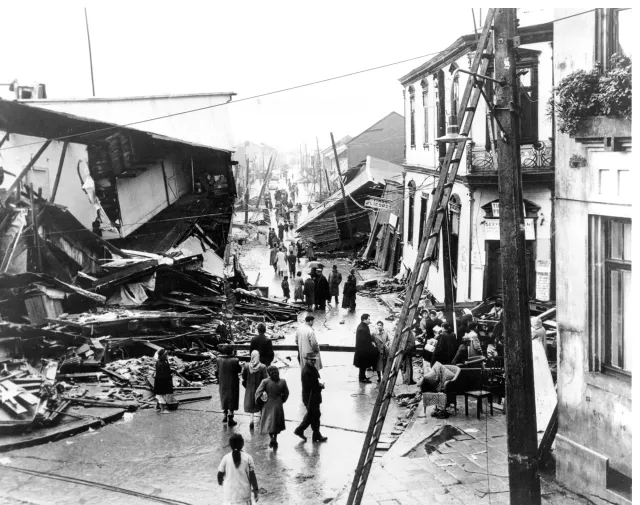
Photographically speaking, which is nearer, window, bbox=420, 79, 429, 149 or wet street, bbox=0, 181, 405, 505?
wet street, bbox=0, 181, 405, 505

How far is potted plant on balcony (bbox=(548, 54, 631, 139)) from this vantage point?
7.61 m

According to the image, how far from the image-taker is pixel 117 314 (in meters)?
16.8

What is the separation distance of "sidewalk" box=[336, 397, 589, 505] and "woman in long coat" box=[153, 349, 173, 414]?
15.1 ft

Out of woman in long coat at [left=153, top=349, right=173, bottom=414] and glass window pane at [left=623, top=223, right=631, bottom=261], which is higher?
glass window pane at [left=623, top=223, right=631, bottom=261]

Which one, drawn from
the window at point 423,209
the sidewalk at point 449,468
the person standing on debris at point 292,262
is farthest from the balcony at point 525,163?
the person standing on debris at point 292,262

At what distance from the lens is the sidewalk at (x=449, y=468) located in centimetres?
863

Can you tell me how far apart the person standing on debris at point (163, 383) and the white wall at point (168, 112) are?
7290 millimetres

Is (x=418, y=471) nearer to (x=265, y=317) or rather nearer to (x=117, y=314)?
(x=117, y=314)

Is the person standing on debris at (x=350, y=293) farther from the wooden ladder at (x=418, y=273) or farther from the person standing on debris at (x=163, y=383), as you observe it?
the wooden ladder at (x=418, y=273)

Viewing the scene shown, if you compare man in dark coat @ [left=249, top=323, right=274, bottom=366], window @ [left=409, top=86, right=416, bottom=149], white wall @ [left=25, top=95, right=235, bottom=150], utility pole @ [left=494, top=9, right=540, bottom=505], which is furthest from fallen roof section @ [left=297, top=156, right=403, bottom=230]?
utility pole @ [left=494, top=9, right=540, bottom=505]

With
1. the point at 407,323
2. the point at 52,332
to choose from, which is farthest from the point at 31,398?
the point at 407,323

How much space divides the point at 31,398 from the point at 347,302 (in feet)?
44.5

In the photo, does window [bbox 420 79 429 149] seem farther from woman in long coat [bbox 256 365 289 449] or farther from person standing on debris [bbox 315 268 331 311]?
woman in long coat [bbox 256 365 289 449]

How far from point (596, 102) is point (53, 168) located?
15.0 meters
